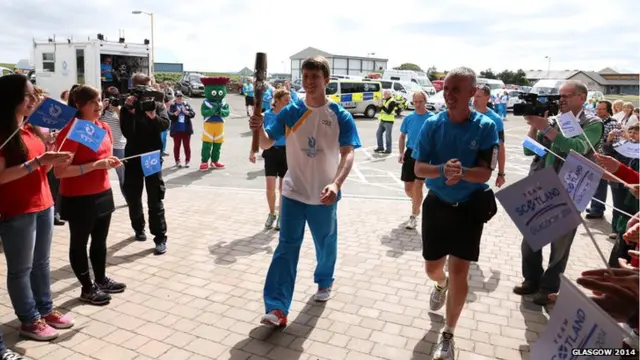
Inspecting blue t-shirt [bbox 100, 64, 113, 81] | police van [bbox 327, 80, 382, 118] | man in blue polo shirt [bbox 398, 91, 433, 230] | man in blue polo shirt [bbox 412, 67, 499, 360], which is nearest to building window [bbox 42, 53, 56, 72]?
blue t-shirt [bbox 100, 64, 113, 81]

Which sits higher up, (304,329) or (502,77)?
(502,77)

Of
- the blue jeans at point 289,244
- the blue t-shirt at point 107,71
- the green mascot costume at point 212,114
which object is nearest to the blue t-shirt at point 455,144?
the blue jeans at point 289,244

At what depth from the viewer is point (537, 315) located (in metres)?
4.04

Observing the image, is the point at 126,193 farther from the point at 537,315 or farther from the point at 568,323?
the point at 568,323

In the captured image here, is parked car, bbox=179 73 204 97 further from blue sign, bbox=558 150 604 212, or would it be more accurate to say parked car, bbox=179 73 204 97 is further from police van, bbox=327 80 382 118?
blue sign, bbox=558 150 604 212

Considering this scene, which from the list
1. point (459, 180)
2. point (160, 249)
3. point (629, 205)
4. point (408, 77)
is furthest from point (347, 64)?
point (459, 180)

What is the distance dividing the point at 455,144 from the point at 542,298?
6.39ft

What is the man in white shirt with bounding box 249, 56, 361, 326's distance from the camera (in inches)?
143

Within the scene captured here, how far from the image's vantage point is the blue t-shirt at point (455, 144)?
3195mm

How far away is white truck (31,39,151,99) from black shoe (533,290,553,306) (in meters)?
16.8

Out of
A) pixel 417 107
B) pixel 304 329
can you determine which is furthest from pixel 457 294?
pixel 417 107

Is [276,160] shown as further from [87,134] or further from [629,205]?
[629,205]

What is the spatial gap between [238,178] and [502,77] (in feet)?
233

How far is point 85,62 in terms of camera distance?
17.6 m
